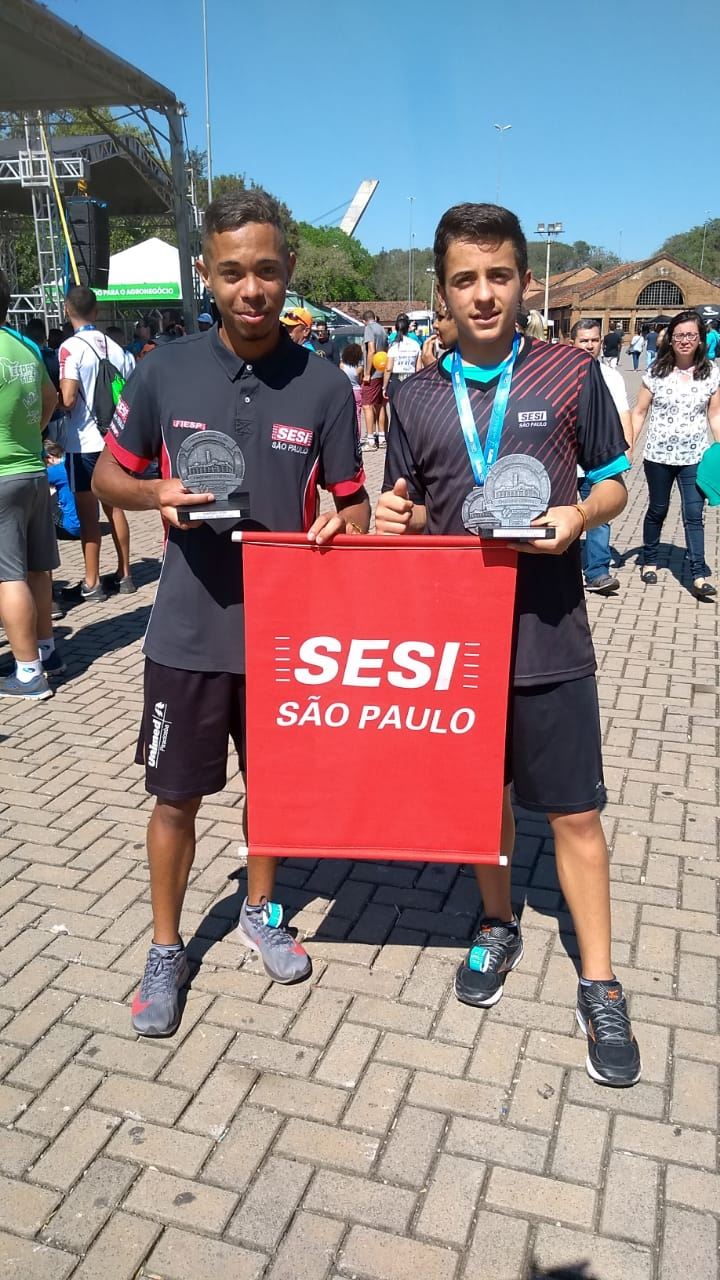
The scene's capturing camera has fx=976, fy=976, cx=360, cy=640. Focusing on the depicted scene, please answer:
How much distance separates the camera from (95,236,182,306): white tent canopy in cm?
2788

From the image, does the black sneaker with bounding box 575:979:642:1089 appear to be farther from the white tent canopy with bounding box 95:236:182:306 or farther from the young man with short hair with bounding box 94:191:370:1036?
the white tent canopy with bounding box 95:236:182:306

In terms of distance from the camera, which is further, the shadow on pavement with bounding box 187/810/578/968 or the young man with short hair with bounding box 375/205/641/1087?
the shadow on pavement with bounding box 187/810/578/968

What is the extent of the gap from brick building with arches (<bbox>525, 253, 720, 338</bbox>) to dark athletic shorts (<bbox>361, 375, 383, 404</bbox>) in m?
77.4

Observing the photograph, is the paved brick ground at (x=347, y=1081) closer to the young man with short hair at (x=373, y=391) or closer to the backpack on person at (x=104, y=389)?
the backpack on person at (x=104, y=389)

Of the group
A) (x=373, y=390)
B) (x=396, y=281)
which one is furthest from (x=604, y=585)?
(x=396, y=281)

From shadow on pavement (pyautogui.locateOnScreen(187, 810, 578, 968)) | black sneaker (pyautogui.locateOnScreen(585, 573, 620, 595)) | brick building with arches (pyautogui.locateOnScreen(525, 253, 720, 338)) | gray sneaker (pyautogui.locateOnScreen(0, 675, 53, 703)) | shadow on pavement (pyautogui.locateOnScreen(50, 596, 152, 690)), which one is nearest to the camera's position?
shadow on pavement (pyautogui.locateOnScreen(187, 810, 578, 968))

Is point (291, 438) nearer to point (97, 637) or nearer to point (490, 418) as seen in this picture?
point (490, 418)

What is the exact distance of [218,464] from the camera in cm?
239

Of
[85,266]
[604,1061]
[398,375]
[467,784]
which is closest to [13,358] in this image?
[467,784]

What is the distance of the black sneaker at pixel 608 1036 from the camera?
2686 mm

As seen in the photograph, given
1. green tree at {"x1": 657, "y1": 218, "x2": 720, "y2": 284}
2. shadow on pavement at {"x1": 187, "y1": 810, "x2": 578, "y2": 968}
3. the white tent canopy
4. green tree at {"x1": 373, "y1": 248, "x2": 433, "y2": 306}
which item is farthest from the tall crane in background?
shadow on pavement at {"x1": 187, "y1": 810, "x2": 578, "y2": 968}

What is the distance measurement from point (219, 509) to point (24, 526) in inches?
136

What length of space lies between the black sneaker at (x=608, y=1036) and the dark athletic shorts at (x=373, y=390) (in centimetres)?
1422

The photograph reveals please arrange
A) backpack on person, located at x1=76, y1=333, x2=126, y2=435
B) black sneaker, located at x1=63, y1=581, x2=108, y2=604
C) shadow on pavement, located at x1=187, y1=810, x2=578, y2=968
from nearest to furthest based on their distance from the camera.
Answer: shadow on pavement, located at x1=187, y1=810, x2=578, y2=968, backpack on person, located at x1=76, y1=333, x2=126, y2=435, black sneaker, located at x1=63, y1=581, x2=108, y2=604
